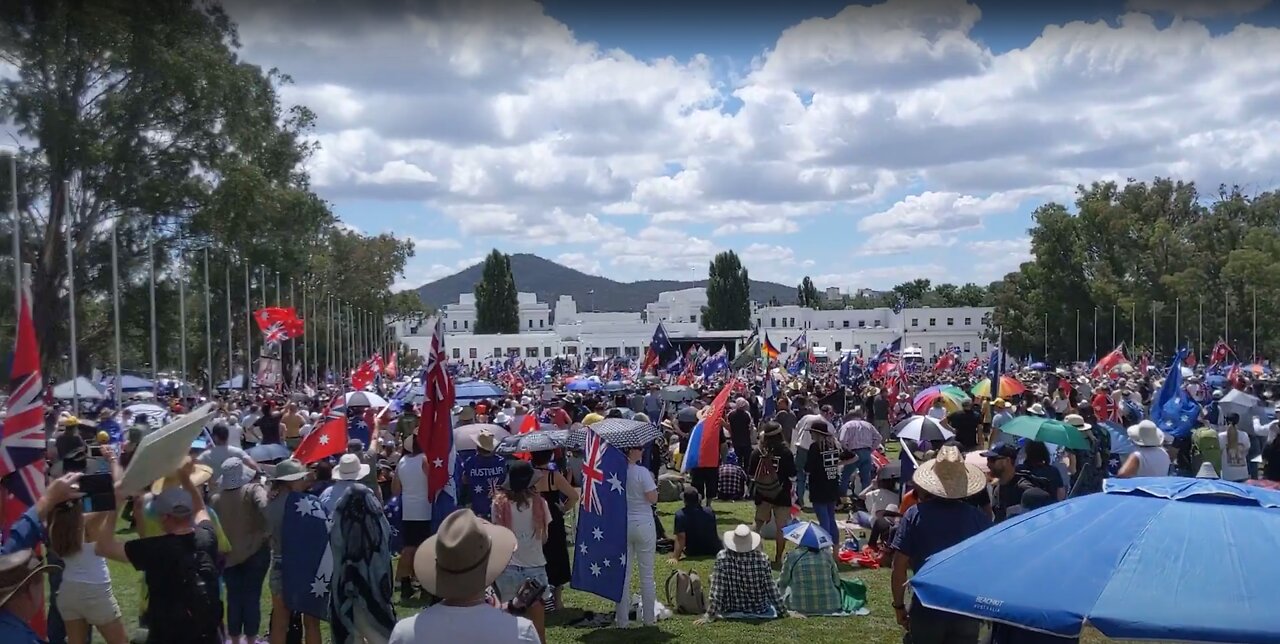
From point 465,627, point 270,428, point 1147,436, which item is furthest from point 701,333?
point 465,627

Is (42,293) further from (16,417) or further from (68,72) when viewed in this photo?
(16,417)

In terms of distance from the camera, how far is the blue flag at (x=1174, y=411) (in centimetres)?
1731

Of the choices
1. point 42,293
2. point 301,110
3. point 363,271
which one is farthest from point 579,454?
point 363,271

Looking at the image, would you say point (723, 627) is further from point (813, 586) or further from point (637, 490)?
point (637, 490)

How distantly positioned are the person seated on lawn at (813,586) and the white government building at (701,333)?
280 ft

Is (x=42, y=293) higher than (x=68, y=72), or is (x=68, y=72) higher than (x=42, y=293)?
(x=68, y=72)

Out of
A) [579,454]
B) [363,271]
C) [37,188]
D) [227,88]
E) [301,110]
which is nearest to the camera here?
[579,454]

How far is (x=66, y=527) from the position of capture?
255 inches

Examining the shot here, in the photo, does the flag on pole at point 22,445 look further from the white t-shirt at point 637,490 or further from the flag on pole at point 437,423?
the white t-shirt at point 637,490

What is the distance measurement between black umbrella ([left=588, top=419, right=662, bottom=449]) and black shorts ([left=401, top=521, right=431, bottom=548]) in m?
1.75

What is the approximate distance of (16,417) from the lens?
312 inches

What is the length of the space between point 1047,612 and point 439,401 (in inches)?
223

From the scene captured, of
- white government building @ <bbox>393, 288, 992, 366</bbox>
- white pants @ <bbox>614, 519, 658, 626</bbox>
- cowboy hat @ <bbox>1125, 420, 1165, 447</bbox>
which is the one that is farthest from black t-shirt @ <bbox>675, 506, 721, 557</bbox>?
white government building @ <bbox>393, 288, 992, 366</bbox>

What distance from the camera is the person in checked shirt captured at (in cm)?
985
